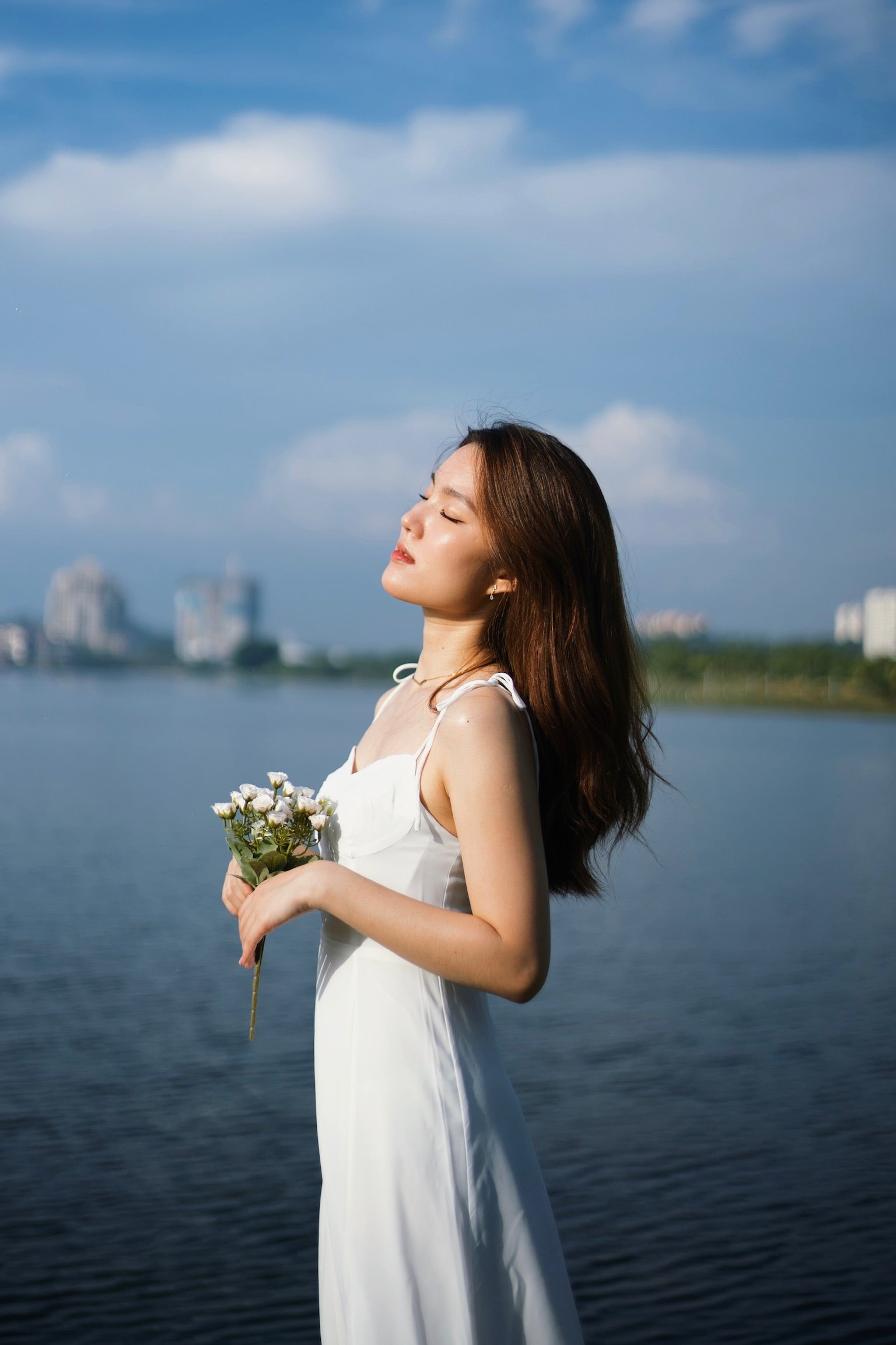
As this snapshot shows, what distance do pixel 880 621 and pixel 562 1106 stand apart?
9881cm

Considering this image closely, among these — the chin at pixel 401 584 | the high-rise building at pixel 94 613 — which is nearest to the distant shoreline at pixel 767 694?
the high-rise building at pixel 94 613

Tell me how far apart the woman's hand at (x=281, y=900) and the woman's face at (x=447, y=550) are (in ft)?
1.58

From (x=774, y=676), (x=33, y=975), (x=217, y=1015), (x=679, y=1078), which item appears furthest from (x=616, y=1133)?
(x=774, y=676)

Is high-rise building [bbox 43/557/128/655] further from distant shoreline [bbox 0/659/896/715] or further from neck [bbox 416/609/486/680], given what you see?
neck [bbox 416/609/486/680]

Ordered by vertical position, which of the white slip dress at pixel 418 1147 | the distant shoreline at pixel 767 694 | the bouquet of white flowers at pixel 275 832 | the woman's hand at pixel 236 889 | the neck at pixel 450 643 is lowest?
the distant shoreline at pixel 767 694

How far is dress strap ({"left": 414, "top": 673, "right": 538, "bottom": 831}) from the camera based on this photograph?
2029 millimetres

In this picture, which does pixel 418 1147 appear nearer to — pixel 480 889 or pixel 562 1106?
pixel 480 889

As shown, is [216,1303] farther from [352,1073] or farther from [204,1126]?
[352,1073]

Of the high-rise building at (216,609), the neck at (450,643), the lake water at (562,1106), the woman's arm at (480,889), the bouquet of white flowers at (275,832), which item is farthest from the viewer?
the high-rise building at (216,609)

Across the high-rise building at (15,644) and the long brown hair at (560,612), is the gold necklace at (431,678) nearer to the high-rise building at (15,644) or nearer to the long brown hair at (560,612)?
the long brown hair at (560,612)

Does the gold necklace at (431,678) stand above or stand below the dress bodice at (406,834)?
above

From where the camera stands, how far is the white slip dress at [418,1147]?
2023 millimetres

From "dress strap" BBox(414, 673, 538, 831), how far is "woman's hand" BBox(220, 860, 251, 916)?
348 mm

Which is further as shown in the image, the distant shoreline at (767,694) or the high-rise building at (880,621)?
the high-rise building at (880,621)
